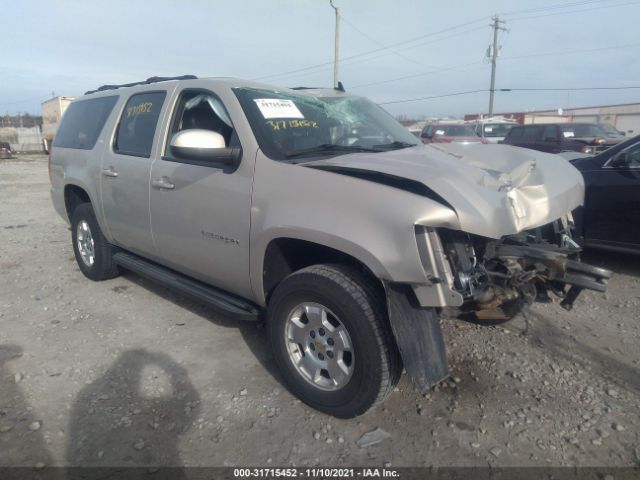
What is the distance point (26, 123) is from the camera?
67625 millimetres

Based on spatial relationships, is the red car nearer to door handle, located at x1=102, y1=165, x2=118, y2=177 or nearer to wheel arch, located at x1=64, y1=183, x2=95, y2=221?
wheel arch, located at x1=64, y1=183, x2=95, y2=221

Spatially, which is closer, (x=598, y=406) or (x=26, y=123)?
(x=598, y=406)

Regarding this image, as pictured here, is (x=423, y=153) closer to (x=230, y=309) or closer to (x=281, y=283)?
(x=281, y=283)

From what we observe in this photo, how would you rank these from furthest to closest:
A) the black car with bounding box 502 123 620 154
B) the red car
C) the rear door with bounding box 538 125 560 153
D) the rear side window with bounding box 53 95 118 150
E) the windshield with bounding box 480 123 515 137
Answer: the windshield with bounding box 480 123 515 137 → the red car → the rear door with bounding box 538 125 560 153 → the black car with bounding box 502 123 620 154 → the rear side window with bounding box 53 95 118 150

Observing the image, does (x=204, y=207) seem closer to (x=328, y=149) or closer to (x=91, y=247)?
(x=328, y=149)

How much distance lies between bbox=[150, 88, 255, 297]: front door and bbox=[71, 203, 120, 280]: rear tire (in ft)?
4.42

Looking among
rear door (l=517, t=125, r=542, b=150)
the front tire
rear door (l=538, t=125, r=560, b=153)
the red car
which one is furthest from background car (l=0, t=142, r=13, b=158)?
the front tire

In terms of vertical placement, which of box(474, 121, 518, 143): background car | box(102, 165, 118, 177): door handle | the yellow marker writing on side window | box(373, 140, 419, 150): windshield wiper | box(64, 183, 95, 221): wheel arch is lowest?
box(64, 183, 95, 221): wheel arch

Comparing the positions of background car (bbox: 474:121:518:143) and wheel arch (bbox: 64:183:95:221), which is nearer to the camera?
wheel arch (bbox: 64:183:95:221)

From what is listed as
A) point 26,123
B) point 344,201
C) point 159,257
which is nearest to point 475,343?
point 344,201

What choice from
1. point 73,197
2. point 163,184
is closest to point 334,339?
point 163,184

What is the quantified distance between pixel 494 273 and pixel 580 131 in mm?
13221

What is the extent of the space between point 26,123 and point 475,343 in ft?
259

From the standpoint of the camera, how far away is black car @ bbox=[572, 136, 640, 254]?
15.8ft
